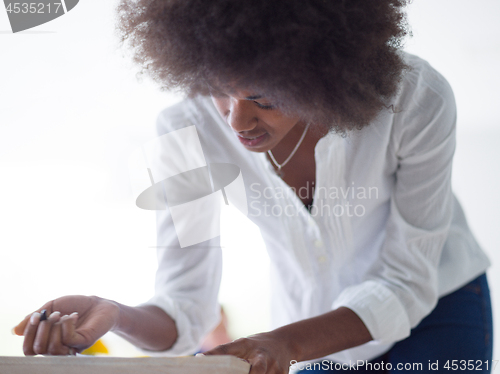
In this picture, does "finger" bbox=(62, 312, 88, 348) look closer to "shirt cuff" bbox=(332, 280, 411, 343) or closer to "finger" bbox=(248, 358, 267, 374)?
"finger" bbox=(248, 358, 267, 374)

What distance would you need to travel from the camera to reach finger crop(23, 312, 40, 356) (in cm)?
50

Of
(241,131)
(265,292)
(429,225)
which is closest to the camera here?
(241,131)

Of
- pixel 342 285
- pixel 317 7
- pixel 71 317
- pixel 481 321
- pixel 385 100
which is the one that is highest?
pixel 317 7

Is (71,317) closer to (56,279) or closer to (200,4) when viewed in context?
(200,4)

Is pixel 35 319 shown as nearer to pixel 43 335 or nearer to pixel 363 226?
pixel 43 335

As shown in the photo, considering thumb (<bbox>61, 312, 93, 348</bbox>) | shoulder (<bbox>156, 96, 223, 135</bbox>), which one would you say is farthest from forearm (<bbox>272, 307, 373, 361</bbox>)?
shoulder (<bbox>156, 96, 223, 135</bbox>)

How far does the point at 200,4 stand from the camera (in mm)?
485

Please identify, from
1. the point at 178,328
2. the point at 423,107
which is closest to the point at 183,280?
the point at 178,328

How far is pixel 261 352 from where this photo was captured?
1.64 ft

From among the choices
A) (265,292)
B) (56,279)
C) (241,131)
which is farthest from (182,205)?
(265,292)

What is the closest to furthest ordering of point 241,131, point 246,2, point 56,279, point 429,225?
point 246,2
point 241,131
point 429,225
point 56,279

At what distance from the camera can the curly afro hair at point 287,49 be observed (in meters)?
0.47

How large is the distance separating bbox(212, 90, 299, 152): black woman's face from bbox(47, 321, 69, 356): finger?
13.0 inches

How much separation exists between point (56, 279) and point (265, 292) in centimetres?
73
